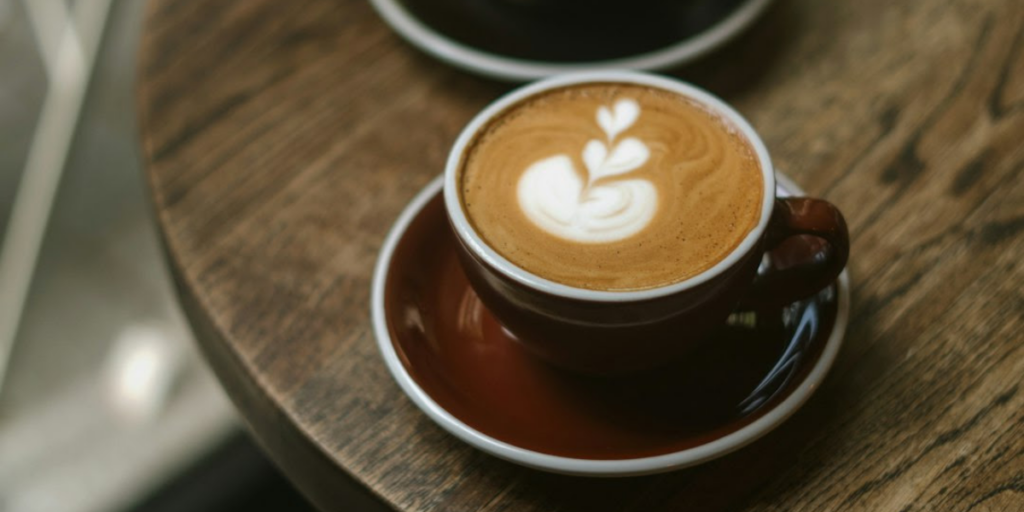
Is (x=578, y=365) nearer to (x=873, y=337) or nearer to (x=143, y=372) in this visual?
(x=873, y=337)

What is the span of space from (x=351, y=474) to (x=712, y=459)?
0.19 meters

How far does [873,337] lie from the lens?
539 mm

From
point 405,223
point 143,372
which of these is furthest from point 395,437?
point 143,372

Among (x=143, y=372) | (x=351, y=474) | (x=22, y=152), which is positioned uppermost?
(x=351, y=474)

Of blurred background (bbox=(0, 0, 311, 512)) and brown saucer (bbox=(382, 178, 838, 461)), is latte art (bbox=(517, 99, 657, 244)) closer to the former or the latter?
brown saucer (bbox=(382, 178, 838, 461))

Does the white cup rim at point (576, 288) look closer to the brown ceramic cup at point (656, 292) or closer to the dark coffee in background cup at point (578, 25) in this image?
the brown ceramic cup at point (656, 292)

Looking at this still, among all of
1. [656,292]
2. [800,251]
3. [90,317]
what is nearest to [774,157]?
[800,251]

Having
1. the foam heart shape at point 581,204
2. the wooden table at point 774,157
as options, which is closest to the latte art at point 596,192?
the foam heart shape at point 581,204

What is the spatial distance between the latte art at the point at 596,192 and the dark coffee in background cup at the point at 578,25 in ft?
0.55

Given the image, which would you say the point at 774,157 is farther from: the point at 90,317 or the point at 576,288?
the point at 90,317

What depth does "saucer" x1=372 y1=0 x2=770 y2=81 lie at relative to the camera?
2.24 feet

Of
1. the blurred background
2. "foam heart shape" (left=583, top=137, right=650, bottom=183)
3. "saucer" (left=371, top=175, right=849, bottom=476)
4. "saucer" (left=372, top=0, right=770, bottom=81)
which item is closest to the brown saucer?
"saucer" (left=371, top=175, right=849, bottom=476)

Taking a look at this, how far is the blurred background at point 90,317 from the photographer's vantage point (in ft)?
3.63

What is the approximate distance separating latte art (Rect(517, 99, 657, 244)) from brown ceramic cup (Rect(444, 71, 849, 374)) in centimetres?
4
